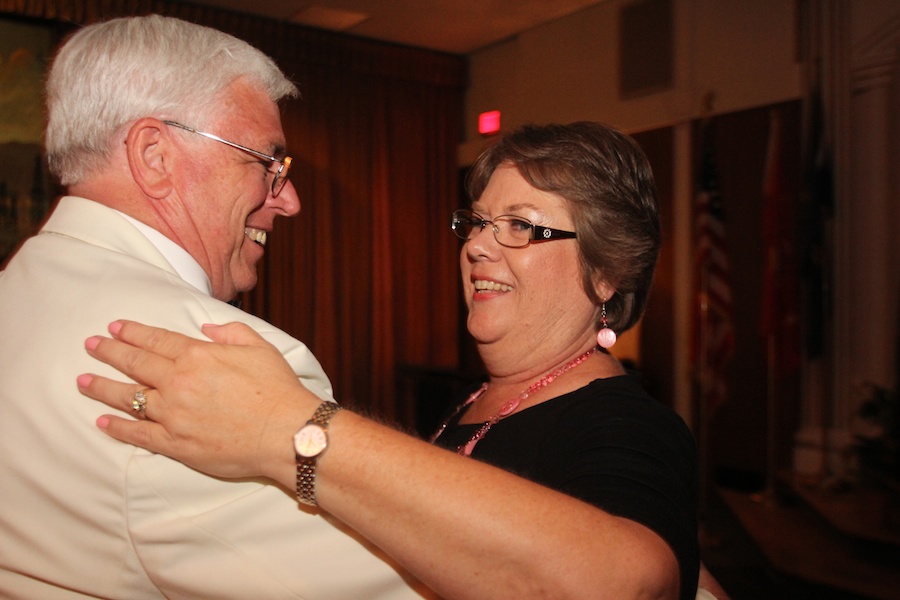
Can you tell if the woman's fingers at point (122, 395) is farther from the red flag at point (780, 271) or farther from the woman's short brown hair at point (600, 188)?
the red flag at point (780, 271)

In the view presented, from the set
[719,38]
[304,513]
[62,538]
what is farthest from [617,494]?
[719,38]

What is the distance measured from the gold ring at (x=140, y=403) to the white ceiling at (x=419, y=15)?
6.58m

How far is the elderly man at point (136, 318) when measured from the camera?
1.01 meters

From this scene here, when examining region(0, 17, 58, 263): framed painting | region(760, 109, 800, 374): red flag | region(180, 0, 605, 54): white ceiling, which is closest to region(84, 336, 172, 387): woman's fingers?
region(760, 109, 800, 374): red flag

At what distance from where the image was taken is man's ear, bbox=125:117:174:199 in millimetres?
1226

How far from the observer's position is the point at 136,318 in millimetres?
1045

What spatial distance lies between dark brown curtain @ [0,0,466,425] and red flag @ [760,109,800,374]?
12.0 feet

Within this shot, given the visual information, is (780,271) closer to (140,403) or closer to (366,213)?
(366,213)

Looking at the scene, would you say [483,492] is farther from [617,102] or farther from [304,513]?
[617,102]

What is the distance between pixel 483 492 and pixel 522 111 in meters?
7.13

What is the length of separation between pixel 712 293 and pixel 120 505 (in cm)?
523

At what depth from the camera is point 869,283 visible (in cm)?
518

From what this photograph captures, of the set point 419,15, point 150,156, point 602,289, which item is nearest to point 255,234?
point 150,156

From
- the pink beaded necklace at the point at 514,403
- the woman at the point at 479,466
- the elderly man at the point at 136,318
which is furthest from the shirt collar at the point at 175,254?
the pink beaded necklace at the point at 514,403
